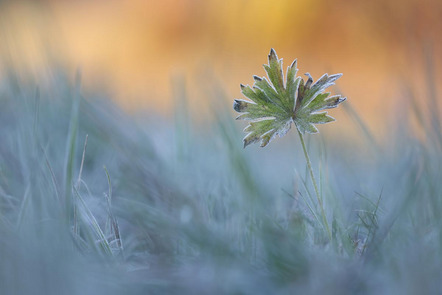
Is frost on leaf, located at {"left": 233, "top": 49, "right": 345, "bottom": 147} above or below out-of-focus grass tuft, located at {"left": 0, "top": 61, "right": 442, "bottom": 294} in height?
above

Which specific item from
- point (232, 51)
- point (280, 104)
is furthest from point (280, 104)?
point (232, 51)

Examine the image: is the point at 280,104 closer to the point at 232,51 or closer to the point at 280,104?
the point at 280,104

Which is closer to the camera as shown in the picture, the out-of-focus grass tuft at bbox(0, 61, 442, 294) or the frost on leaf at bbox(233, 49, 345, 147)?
the out-of-focus grass tuft at bbox(0, 61, 442, 294)

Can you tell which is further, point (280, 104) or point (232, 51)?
point (232, 51)

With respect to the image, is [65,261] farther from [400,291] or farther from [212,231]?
[400,291]

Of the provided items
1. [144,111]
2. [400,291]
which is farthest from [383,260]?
[144,111]
